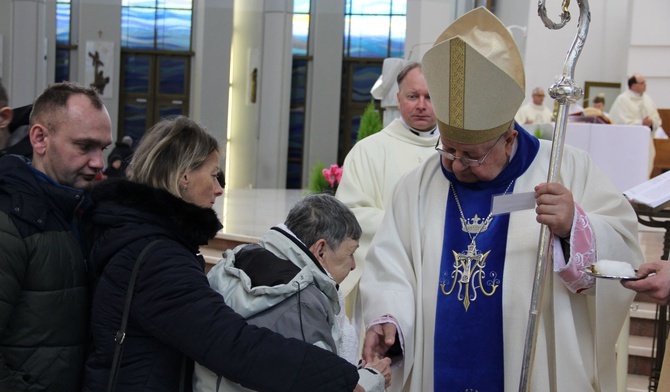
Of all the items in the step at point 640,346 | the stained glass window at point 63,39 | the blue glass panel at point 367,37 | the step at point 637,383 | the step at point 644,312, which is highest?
the blue glass panel at point 367,37

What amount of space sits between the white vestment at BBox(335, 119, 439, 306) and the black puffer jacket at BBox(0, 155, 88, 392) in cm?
234

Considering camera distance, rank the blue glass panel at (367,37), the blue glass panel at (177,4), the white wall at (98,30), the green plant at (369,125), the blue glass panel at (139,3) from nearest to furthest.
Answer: the green plant at (369,125) < the white wall at (98,30) < the blue glass panel at (139,3) < the blue glass panel at (177,4) < the blue glass panel at (367,37)

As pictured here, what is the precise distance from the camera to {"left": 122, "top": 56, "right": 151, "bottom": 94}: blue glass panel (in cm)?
1181

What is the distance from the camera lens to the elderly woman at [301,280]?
197cm

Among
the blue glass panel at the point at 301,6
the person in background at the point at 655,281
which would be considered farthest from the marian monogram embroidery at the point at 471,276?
the blue glass panel at the point at 301,6

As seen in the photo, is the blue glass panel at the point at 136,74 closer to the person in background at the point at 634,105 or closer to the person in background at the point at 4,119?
the person in background at the point at 634,105

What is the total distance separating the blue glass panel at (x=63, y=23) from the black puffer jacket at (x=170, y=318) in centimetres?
881

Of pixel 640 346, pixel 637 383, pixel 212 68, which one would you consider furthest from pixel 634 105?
pixel 637 383

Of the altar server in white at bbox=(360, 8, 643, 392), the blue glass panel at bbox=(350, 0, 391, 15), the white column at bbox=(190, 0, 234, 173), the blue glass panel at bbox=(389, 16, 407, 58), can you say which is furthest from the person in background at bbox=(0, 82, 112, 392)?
the blue glass panel at bbox=(350, 0, 391, 15)

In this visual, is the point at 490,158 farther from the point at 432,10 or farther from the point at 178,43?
the point at 178,43

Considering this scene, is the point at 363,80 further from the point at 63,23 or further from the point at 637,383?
the point at 637,383

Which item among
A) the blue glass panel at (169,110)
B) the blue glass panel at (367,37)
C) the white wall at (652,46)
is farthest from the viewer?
the white wall at (652,46)

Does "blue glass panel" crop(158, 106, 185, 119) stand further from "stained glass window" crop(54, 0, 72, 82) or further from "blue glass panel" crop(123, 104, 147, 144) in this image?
"stained glass window" crop(54, 0, 72, 82)

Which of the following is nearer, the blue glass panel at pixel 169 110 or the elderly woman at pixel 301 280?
the elderly woman at pixel 301 280
